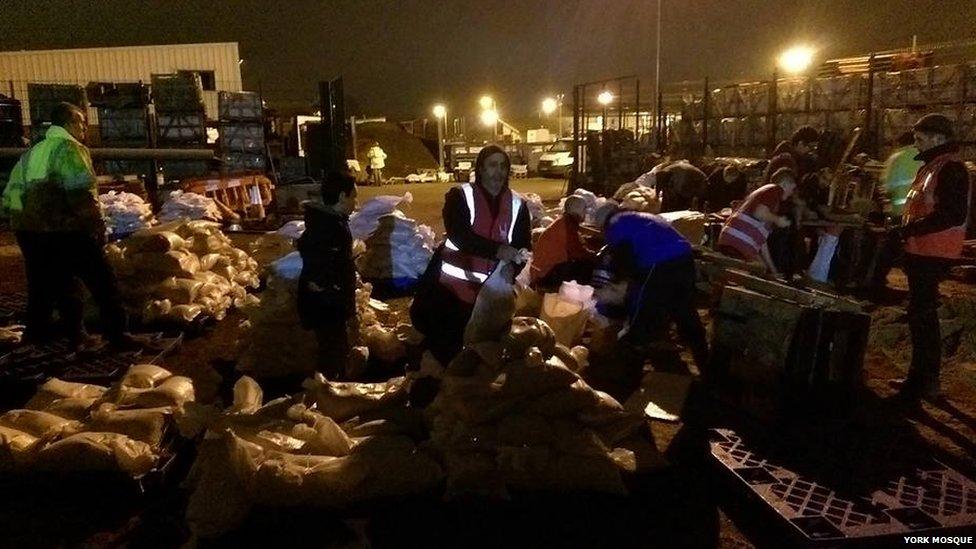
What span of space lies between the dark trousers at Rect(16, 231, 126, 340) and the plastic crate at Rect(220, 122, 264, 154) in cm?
1086

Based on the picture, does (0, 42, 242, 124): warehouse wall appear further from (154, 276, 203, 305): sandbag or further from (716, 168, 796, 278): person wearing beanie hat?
(716, 168, 796, 278): person wearing beanie hat

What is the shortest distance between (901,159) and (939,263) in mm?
3290

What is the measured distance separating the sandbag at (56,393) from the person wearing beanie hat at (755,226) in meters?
4.76

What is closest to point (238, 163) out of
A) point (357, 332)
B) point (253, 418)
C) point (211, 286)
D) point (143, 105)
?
point (143, 105)

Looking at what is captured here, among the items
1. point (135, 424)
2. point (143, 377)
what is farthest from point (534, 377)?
point (143, 377)

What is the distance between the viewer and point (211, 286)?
689 centimetres

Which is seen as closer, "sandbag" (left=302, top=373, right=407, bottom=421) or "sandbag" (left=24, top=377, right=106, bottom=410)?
"sandbag" (left=302, top=373, right=407, bottom=421)

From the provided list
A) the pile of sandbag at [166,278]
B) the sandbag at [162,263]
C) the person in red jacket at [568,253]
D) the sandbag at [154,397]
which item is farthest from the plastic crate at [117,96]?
the sandbag at [154,397]

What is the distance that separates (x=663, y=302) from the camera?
5082 mm

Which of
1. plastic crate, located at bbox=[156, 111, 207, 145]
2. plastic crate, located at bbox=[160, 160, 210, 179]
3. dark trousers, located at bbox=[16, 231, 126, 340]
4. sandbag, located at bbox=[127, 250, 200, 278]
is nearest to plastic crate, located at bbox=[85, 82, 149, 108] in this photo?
plastic crate, located at bbox=[156, 111, 207, 145]

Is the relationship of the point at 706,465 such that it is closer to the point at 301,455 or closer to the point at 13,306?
the point at 301,455

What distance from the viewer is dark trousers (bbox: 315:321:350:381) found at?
14.8ft

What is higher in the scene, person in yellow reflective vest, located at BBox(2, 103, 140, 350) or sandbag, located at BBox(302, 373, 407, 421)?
person in yellow reflective vest, located at BBox(2, 103, 140, 350)

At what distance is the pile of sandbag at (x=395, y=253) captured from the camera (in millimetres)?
8195
